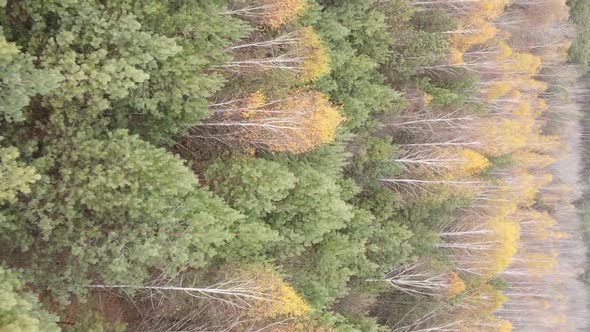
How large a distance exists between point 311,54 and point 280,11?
1.52 m

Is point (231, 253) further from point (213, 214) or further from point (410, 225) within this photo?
point (410, 225)

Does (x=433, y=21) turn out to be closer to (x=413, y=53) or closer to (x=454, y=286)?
(x=413, y=53)

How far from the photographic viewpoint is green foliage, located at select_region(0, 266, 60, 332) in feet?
28.6

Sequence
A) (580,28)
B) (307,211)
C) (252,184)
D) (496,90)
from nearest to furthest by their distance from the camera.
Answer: (252,184) < (307,211) < (496,90) < (580,28)

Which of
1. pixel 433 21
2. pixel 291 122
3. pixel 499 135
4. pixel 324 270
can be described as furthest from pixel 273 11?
pixel 499 135

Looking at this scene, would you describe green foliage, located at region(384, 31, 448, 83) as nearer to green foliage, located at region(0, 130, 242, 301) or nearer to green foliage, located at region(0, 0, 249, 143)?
green foliage, located at region(0, 0, 249, 143)

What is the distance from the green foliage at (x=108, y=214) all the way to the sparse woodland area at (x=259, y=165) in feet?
0.15

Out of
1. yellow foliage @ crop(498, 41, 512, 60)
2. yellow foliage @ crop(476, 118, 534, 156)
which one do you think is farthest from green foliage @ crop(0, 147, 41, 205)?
yellow foliage @ crop(498, 41, 512, 60)

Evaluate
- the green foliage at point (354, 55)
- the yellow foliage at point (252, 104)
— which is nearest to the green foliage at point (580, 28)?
the green foliage at point (354, 55)

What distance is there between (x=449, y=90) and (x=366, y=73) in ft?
17.9

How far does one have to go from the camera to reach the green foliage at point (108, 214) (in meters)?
11.4

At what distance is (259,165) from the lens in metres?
14.7

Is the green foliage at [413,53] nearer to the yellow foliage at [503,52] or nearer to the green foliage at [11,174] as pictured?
the yellow foliage at [503,52]

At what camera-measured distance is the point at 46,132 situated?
11.8 m
